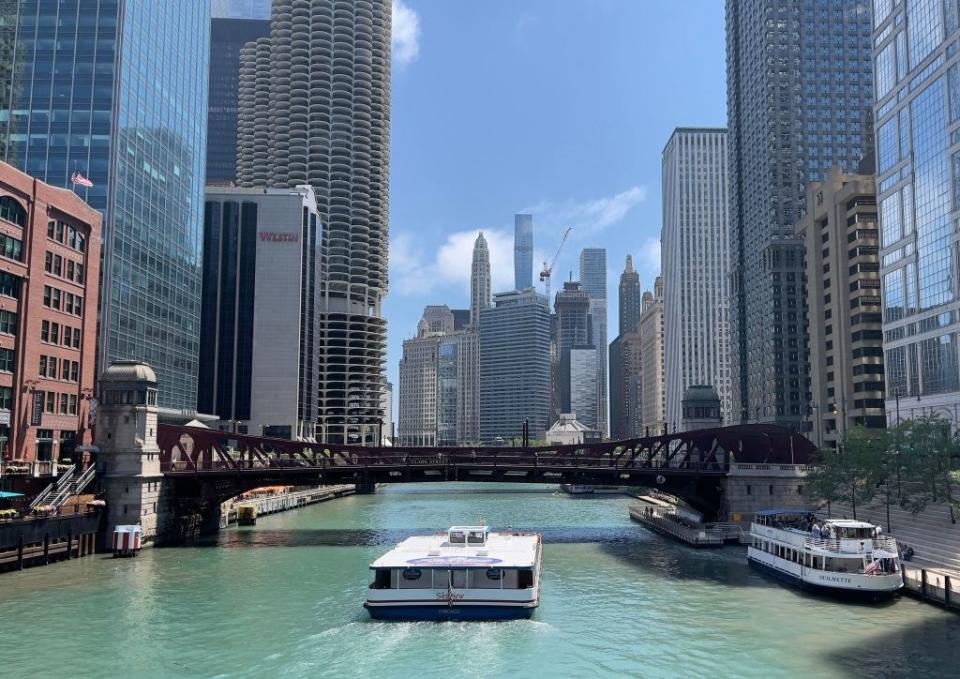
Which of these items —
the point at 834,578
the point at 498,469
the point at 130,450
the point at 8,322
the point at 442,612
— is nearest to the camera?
the point at 442,612

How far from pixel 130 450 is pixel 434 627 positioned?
153 feet

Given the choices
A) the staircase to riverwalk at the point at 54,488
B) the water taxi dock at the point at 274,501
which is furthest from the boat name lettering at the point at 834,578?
the water taxi dock at the point at 274,501

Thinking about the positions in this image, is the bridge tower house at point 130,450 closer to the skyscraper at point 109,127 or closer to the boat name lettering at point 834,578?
the skyscraper at point 109,127

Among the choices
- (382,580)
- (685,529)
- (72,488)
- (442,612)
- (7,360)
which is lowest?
(442,612)

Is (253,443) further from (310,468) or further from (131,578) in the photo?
(131,578)

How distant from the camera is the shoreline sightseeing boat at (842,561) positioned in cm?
5506

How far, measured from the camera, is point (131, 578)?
66.0 m

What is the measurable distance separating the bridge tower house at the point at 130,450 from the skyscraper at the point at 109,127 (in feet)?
144

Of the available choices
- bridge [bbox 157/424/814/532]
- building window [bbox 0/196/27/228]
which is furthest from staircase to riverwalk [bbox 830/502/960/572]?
building window [bbox 0/196/27/228]

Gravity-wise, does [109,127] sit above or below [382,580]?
above

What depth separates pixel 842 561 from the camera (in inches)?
2247

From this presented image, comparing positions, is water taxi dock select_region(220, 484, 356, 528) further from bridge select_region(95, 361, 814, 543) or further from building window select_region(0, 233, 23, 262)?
building window select_region(0, 233, 23, 262)

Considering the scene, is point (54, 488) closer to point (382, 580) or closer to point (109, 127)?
point (382, 580)

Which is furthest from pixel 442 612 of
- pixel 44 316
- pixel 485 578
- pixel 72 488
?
pixel 44 316
